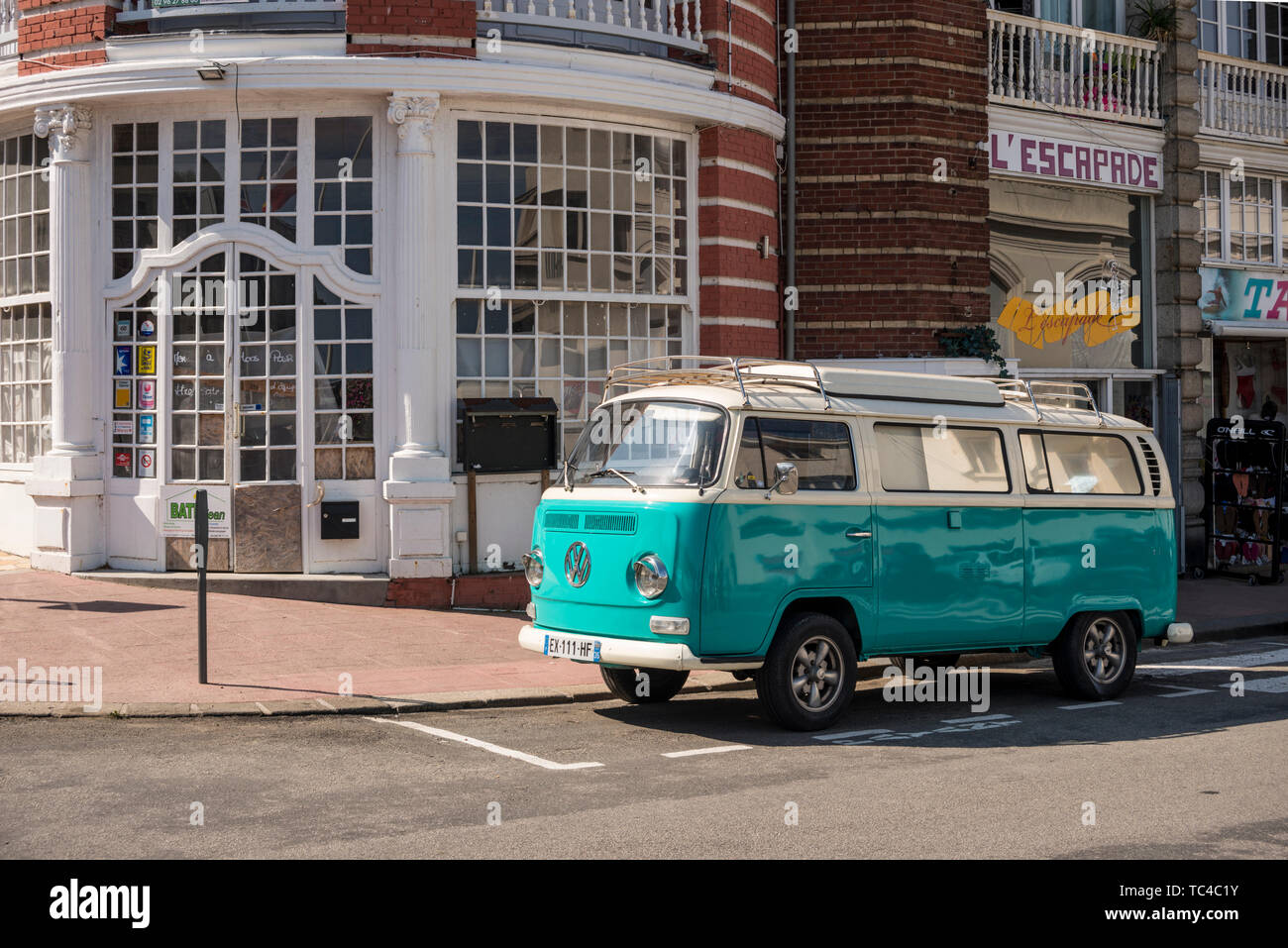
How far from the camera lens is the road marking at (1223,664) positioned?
1222 cm

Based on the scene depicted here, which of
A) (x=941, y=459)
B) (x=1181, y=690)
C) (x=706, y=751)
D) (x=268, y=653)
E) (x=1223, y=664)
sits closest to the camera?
(x=706, y=751)

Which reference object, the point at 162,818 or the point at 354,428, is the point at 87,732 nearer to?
the point at 162,818

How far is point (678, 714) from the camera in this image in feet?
32.1

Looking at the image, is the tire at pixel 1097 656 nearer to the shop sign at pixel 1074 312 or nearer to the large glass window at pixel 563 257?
the large glass window at pixel 563 257

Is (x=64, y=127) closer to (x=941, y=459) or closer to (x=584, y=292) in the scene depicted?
(x=584, y=292)

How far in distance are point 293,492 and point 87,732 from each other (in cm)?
501

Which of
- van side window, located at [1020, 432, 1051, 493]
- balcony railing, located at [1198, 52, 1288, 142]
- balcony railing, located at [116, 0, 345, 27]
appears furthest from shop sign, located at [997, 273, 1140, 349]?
balcony railing, located at [116, 0, 345, 27]

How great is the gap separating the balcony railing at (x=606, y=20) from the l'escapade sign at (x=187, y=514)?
17.3 ft

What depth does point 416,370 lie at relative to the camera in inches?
532

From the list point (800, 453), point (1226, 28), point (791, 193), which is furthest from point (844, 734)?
point (1226, 28)

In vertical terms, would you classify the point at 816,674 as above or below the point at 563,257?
below

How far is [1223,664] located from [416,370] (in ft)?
25.8

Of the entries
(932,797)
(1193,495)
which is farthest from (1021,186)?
(932,797)

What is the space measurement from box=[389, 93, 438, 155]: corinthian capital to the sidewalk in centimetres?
444
